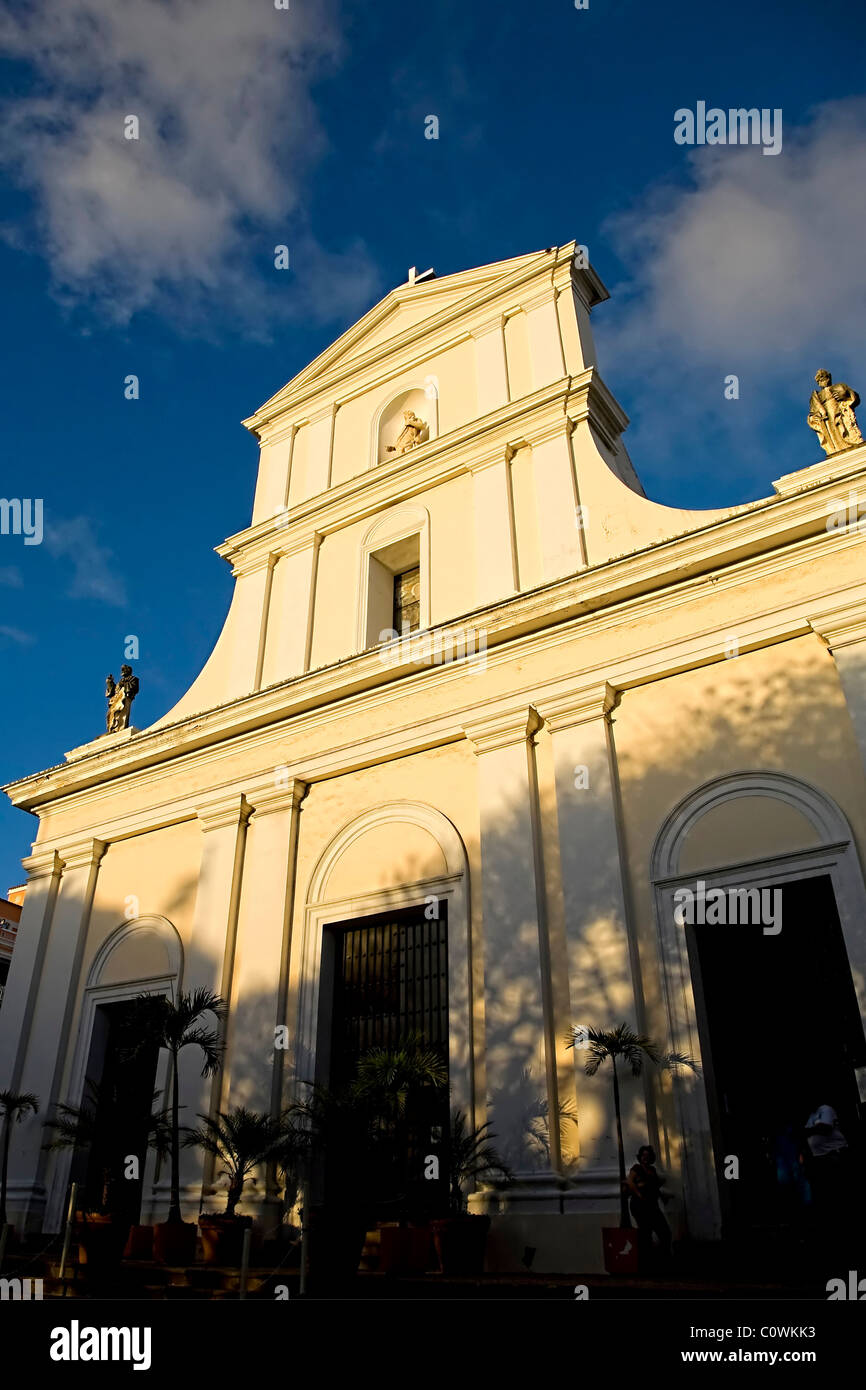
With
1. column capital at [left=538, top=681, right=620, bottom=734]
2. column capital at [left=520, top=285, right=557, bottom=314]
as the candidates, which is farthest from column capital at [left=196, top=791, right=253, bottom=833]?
column capital at [left=520, top=285, right=557, bottom=314]

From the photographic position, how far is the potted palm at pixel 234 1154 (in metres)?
10.0

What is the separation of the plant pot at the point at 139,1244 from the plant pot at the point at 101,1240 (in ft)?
1.86

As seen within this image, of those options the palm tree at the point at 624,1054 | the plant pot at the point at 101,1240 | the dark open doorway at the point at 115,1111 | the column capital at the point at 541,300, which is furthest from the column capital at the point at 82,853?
the column capital at the point at 541,300

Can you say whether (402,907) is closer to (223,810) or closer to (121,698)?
(223,810)

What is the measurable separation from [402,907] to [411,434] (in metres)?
8.38

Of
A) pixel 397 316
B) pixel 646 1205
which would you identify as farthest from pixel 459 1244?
pixel 397 316

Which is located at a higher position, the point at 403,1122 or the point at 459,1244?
the point at 403,1122

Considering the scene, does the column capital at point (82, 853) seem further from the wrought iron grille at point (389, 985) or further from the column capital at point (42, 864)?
the wrought iron grille at point (389, 985)

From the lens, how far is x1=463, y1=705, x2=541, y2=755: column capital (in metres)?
11.8

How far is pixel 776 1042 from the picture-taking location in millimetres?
10445

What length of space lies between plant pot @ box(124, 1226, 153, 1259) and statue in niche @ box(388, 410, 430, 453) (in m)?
11.9

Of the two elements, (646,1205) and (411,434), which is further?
(411,434)

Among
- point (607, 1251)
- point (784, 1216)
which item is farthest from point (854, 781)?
point (607, 1251)
